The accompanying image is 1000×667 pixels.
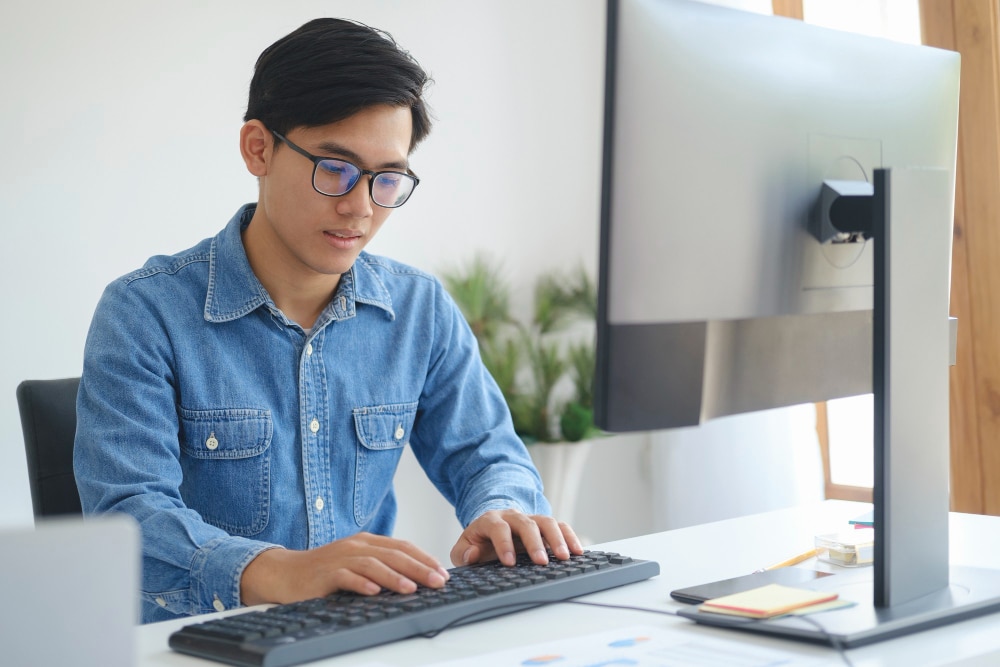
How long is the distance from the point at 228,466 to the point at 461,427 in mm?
371

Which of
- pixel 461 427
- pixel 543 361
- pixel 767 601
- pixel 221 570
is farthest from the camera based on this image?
pixel 543 361

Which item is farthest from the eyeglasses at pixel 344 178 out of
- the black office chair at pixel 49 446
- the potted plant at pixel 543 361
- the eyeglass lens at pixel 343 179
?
the potted plant at pixel 543 361

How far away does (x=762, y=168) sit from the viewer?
98 cm

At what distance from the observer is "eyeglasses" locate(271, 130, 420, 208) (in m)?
1.54

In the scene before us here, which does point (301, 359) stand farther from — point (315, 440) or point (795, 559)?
point (795, 559)

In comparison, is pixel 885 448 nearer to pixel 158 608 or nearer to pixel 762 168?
pixel 762 168

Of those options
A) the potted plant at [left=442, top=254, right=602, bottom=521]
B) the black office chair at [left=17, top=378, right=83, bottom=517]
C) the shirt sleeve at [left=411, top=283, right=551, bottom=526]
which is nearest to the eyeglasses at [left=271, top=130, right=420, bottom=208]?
the shirt sleeve at [left=411, top=283, right=551, bottom=526]

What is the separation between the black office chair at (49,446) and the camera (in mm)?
1480

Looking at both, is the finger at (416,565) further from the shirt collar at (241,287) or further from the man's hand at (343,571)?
the shirt collar at (241,287)

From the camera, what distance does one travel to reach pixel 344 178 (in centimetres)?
154

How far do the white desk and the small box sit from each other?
0.05 m

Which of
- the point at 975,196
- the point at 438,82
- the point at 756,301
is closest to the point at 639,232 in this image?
the point at 756,301

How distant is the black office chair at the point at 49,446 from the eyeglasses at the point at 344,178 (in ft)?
1.54

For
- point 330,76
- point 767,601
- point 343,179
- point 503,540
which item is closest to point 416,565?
point 503,540
